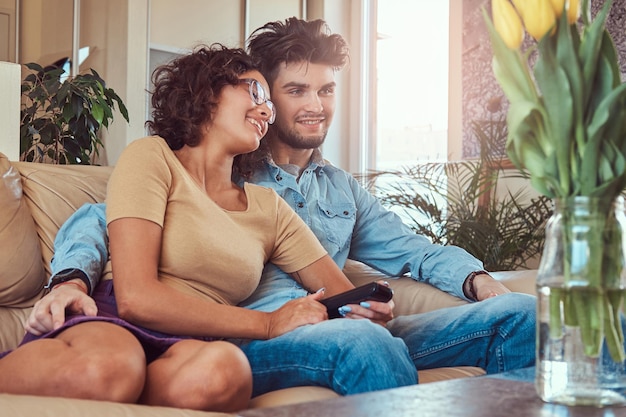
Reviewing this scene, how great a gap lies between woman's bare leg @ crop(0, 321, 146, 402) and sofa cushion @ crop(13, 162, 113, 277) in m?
0.53

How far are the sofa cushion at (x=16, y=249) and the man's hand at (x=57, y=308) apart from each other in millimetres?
186

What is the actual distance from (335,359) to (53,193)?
2.71ft

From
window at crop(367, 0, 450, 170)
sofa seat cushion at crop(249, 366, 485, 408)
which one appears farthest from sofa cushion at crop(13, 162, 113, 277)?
window at crop(367, 0, 450, 170)

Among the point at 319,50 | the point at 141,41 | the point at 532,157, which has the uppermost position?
the point at 141,41

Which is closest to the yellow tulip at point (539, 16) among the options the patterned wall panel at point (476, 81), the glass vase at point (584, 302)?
the glass vase at point (584, 302)

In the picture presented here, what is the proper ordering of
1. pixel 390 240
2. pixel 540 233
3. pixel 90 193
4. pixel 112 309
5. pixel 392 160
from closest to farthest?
pixel 112 309
pixel 90 193
pixel 390 240
pixel 540 233
pixel 392 160

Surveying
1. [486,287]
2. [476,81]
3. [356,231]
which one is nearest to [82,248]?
[356,231]

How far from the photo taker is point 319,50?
2.21m

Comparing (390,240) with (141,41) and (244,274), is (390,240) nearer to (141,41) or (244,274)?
(244,274)

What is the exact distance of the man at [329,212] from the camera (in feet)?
5.74

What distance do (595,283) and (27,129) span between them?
131 inches

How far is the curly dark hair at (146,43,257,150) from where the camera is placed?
1.83 meters

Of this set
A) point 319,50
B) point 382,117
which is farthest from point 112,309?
point 382,117

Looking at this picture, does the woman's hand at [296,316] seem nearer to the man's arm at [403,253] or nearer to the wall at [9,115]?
the man's arm at [403,253]
